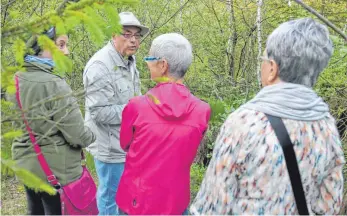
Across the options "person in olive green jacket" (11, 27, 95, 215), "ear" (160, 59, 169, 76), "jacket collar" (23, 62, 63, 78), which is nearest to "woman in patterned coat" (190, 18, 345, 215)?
"ear" (160, 59, 169, 76)

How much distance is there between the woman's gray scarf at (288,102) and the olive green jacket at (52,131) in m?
1.14

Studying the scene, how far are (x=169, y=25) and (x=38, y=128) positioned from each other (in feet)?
17.9

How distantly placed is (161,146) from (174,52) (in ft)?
1.85

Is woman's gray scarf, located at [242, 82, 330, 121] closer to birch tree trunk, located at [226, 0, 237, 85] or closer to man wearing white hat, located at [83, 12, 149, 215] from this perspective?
man wearing white hat, located at [83, 12, 149, 215]

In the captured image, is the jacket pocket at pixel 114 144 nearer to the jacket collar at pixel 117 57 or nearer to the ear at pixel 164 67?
the jacket collar at pixel 117 57

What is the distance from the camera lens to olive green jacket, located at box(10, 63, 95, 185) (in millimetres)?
2463

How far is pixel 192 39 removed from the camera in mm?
8047

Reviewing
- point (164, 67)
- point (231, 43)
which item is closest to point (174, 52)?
point (164, 67)

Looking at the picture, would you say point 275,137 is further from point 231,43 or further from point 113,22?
point 231,43

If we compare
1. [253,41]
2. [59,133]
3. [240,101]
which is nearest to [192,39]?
[253,41]

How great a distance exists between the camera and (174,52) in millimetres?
2469

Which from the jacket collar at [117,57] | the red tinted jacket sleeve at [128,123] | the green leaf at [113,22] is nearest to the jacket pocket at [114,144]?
the jacket collar at [117,57]

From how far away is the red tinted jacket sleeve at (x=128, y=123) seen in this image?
2.39 meters

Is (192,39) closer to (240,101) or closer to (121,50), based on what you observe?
(240,101)
